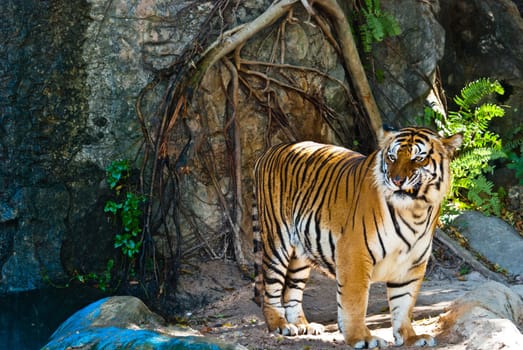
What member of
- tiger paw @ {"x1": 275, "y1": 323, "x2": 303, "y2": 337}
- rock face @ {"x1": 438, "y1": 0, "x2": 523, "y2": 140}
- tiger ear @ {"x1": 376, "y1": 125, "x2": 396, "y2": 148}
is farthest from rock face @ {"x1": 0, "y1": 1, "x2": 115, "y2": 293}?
rock face @ {"x1": 438, "y1": 0, "x2": 523, "y2": 140}

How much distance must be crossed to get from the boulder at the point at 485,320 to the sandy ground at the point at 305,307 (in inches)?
5.8

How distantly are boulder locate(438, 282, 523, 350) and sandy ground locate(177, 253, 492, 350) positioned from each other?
0.48 ft

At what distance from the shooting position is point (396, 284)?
6.21 metres

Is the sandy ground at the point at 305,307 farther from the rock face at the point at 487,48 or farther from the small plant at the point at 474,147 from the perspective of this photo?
the rock face at the point at 487,48

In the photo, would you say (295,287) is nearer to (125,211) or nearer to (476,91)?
(125,211)

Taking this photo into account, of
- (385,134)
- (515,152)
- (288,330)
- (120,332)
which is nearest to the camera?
(120,332)

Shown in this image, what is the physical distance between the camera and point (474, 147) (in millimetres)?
9852

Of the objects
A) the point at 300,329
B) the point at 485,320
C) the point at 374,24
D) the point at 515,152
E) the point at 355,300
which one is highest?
the point at 374,24

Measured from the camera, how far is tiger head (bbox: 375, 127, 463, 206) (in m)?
5.82

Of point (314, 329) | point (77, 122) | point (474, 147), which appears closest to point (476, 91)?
point (474, 147)

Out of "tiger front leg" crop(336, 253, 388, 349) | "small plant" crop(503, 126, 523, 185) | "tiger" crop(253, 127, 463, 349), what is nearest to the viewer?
"tiger" crop(253, 127, 463, 349)

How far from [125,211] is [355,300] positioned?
10.2ft

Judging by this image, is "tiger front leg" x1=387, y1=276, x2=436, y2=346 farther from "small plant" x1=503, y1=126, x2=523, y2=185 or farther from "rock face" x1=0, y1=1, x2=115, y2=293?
"small plant" x1=503, y1=126, x2=523, y2=185

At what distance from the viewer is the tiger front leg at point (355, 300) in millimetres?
6039
